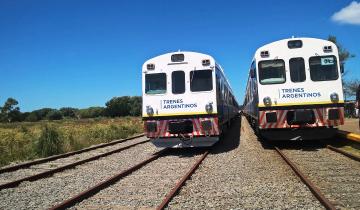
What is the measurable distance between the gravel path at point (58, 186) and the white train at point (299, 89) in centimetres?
466

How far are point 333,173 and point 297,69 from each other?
5385mm

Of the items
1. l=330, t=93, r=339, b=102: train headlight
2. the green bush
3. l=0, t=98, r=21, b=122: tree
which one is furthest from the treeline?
l=330, t=93, r=339, b=102: train headlight

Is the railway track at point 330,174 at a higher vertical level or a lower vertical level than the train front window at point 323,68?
lower

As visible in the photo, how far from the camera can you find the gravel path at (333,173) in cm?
651

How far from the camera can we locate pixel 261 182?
815 cm

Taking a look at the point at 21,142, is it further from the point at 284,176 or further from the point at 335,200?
the point at 335,200

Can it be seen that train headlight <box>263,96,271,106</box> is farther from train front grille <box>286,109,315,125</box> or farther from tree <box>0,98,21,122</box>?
tree <box>0,98,21,122</box>

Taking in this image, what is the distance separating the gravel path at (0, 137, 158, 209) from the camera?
7.28 metres

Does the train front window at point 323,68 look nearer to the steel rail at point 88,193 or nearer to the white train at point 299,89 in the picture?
the white train at point 299,89

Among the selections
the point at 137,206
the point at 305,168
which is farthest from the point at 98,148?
the point at 137,206

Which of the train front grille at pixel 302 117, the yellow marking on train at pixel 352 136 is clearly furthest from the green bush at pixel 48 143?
the yellow marking on train at pixel 352 136

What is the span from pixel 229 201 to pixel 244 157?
5473mm

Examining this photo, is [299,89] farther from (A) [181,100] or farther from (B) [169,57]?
(B) [169,57]

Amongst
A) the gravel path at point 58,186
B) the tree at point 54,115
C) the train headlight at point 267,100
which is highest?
the tree at point 54,115
